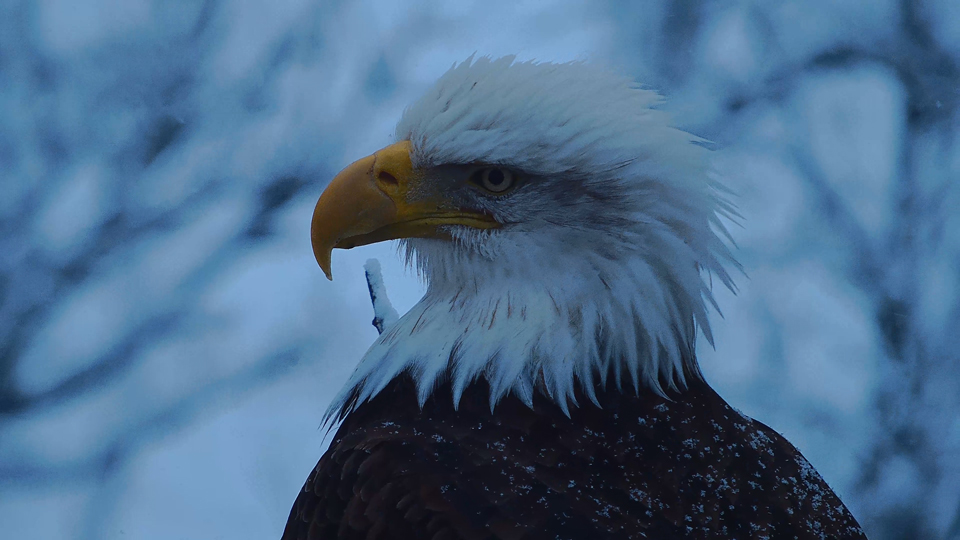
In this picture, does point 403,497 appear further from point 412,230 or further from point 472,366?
point 412,230

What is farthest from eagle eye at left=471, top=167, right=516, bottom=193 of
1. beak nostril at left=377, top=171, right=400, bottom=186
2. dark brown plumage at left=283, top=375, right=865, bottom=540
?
dark brown plumage at left=283, top=375, right=865, bottom=540

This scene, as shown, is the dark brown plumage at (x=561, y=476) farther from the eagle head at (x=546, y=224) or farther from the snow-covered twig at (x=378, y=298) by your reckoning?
the snow-covered twig at (x=378, y=298)

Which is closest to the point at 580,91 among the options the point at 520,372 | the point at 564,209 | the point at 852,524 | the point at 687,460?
the point at 564,209

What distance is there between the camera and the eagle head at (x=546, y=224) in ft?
7.64

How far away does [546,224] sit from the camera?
2365 mm

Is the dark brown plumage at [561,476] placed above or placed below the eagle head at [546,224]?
below

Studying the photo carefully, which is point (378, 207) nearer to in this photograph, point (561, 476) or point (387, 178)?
point (387, 178)

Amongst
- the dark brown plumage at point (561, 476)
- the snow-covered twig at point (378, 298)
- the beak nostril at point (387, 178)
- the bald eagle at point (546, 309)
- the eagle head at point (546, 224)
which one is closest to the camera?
the dark brown plumage at point (561, 476)

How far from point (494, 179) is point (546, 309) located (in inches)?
15.1

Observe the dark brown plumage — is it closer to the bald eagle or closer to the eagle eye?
the bald eagle

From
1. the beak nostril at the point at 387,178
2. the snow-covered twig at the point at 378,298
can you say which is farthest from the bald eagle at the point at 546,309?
the snow-covered twig at the point at 378,298

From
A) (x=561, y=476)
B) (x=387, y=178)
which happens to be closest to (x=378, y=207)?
(x=387, y=178)

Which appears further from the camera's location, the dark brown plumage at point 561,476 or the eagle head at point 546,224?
the eagle head at point 546,224

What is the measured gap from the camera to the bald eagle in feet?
6.94
